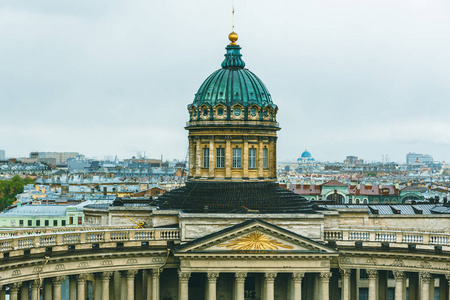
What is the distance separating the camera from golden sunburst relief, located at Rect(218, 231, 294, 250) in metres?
63.0

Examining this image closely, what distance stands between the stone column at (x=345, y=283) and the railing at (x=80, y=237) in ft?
47.8

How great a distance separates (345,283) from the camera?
218ft

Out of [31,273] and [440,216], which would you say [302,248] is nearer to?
[31,273]

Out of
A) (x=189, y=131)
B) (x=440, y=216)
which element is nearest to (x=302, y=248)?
(x=189, y=131)

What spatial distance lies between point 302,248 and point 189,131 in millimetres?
18302

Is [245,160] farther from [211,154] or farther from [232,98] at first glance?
[232,98]

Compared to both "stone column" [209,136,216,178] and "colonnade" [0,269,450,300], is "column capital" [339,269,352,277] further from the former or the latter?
"stone column" [209,136,216,178]

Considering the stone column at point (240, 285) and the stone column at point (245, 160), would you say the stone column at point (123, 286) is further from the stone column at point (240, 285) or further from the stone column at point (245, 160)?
the stone column at point (245, 160)

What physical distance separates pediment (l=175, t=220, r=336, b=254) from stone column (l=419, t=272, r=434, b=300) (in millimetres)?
7671

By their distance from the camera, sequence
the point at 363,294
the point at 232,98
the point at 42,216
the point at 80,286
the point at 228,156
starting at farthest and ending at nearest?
1. the point at 42,216
2. the point at 363,294
3. the point at 232,98
4. the point at 228,156
5. the point at 80,286

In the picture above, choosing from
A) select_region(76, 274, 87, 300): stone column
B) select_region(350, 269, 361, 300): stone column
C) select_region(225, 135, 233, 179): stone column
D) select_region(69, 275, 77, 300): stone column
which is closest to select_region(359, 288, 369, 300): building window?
select_region(350, 269, 361, 300): stone column

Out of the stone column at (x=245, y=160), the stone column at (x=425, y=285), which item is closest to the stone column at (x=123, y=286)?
the stone column at (x=245, y=160)

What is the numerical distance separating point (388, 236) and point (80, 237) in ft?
83.9

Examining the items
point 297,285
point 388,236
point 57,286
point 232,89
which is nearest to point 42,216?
point 232,89
